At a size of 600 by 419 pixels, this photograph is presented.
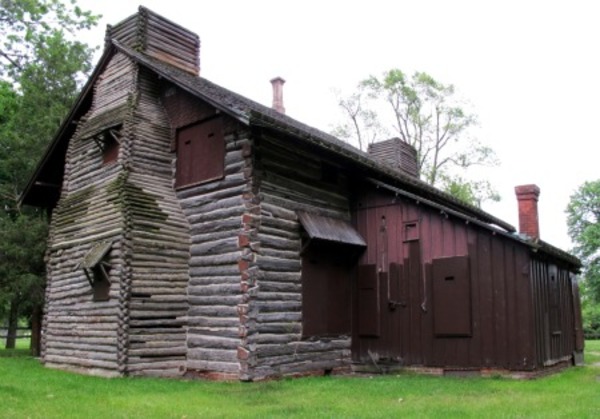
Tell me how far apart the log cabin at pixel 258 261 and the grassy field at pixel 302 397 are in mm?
930

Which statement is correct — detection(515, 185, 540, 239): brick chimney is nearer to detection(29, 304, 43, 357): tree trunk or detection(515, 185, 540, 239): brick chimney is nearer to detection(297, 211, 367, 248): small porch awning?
detection(297, 211, 367, 248): small porch awning

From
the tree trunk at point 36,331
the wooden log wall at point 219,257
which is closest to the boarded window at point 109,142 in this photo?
the wooden log wall at point 219,257

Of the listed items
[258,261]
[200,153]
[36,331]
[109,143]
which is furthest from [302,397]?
[36,331]

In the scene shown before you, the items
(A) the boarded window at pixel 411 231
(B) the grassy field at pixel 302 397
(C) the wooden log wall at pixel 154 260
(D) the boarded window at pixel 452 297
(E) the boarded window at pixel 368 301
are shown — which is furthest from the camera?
(E) the boarded window at pixel 368 301

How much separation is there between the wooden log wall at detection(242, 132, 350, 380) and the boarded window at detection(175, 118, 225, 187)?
1.19 metres

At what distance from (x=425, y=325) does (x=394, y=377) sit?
153 cm

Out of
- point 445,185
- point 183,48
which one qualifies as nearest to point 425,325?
point 183,48

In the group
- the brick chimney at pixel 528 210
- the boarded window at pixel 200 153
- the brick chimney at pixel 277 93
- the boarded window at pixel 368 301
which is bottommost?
the boarded window at pixel 368 301

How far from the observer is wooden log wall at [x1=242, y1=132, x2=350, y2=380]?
41.3 ft

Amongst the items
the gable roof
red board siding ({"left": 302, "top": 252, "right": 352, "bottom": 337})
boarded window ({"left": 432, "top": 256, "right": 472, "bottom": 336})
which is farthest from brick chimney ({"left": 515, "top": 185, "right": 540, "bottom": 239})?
red board siding ({"left": 302, "top": 252, "right": 352, "bottom": 337})

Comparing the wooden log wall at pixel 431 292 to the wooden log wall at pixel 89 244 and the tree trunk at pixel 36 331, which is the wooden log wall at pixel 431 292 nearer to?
the wooden log wall at pixel 89 244

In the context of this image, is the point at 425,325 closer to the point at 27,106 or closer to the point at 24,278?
the point at 24,278

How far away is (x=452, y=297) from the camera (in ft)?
45.2

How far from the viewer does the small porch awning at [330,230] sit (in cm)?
1384
